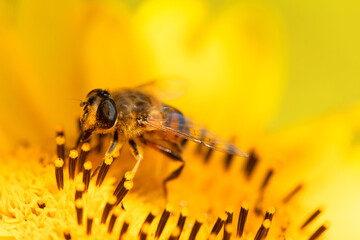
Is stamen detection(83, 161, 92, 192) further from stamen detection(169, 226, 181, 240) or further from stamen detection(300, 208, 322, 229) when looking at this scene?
stamen detection(300, 208, 322, 229)

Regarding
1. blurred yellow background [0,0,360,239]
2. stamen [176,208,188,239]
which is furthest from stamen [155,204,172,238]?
blurred yellow background [0,0,360,239]

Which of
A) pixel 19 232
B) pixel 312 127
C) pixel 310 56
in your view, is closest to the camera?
pixel 19 232

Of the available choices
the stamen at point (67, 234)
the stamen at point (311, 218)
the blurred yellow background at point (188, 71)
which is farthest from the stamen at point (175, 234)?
the blurred yellow background at point (188, 71)

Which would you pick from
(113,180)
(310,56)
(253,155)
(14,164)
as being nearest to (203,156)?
(253,155)

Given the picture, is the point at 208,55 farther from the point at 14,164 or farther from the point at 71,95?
the point at 14,164

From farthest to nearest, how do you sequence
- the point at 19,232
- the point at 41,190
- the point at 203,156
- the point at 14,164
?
the point at 203,156
the point at 14,164
the point at 41,190
the point at 19,232

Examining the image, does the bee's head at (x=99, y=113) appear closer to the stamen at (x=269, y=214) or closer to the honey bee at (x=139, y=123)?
the honey bee at (x=139, y=123)
